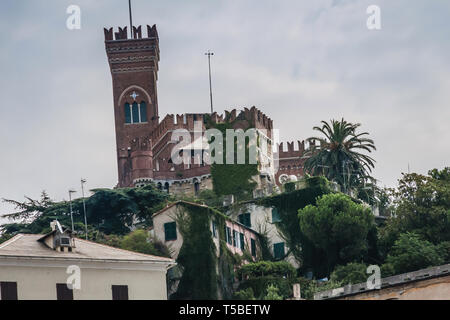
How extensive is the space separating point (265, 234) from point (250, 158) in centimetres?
1572

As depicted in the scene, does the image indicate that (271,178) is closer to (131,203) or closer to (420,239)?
(131,203)

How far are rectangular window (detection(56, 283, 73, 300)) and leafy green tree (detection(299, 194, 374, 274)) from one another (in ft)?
99.5

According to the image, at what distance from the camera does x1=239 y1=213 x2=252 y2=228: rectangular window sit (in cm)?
9926

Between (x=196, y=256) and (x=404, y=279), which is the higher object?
(x=196, y=256)

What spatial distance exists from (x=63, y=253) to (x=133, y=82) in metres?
65.6

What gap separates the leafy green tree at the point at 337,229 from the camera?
9269 cm

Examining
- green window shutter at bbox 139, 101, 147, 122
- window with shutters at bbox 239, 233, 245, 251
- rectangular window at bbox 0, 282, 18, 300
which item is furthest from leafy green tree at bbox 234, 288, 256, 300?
green window shutter at bbox 139, 101, 147, 122

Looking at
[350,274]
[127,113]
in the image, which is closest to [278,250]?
[350,274]

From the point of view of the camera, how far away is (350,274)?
8738 centimetres

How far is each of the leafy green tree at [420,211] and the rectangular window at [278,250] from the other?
6.97 meters

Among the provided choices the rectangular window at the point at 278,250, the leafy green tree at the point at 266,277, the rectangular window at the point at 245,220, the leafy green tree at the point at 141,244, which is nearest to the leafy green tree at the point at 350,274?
the leafy green tree at the point at 266,277

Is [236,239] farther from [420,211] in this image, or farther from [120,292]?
[120,292]

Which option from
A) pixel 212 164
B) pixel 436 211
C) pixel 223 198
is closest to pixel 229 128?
pixel 212 164

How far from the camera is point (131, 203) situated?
347 ft
